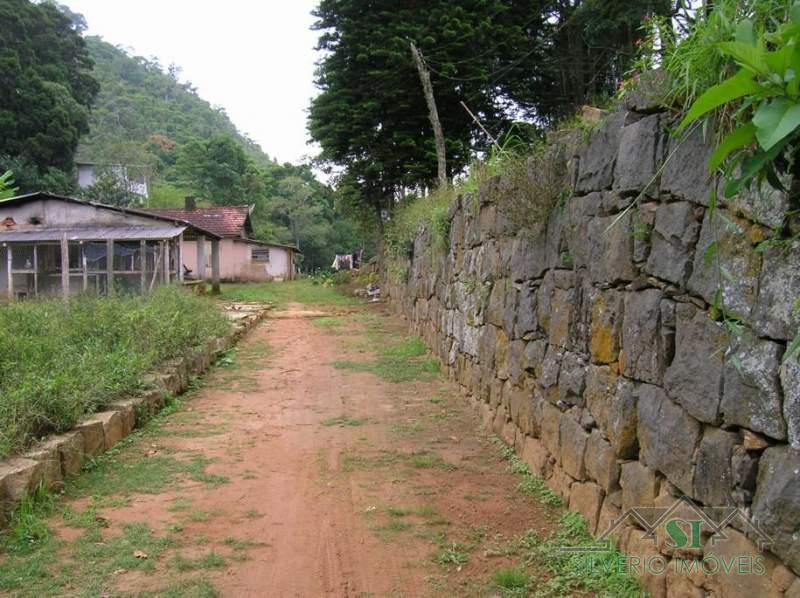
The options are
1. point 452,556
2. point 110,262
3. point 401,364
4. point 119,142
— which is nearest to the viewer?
point 452,556

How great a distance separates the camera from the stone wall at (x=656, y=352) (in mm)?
2334

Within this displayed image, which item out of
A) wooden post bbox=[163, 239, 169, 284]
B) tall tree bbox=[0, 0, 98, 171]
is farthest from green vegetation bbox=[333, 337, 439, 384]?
tall tree bbox=[0, 0, 98, 171]

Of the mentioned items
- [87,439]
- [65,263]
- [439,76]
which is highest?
[439,76]

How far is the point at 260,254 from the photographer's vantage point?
35.4 m

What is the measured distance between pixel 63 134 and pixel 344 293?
Answer: 1802cm

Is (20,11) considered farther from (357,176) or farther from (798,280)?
(798,280)

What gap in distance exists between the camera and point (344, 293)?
25.4 m

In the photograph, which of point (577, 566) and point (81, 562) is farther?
point (81, 562)

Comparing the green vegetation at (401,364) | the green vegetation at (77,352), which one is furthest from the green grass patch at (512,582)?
the green vegetation at (401,364)

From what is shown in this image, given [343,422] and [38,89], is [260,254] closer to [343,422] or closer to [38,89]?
[38,89]

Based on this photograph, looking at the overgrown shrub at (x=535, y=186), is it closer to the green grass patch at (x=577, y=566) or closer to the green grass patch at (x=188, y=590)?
the green grass patch at (x=577, y=566)

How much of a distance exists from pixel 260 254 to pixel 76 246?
51.5 ft

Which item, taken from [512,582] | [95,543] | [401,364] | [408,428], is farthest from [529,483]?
[401,364]

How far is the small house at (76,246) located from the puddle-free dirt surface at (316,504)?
12.8m
